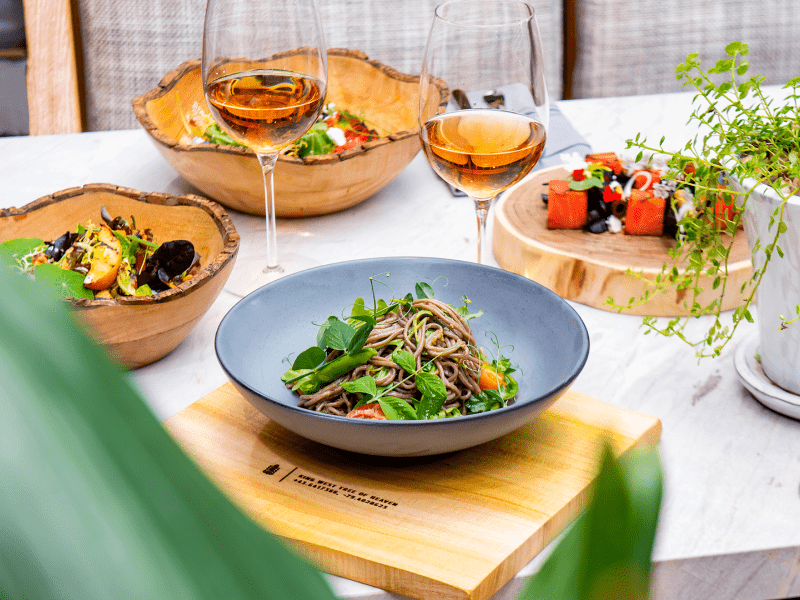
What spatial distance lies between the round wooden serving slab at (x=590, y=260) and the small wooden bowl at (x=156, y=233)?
0.40 m

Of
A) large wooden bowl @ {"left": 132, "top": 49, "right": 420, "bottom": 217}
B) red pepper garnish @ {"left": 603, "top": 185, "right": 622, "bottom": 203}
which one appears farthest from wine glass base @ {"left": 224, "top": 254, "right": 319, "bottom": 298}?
red pepper garnish @ {"left": 603, "top": 185, "right": 622, "bottom": 203}

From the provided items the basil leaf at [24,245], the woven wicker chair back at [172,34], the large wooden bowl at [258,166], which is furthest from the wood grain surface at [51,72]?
the basil leaf at [24,245]

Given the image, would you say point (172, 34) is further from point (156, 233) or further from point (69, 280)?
point (69, 280)

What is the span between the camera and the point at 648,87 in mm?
2744

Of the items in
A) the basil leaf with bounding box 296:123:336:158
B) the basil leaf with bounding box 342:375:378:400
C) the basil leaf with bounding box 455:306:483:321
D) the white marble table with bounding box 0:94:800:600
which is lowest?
the white marble table with bounding box 0:94:800:600

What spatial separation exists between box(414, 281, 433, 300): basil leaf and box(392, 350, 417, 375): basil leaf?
0.36 feet

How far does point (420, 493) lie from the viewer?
0.69 meters

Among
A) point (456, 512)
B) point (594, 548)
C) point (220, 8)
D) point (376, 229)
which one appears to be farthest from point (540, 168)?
point (594, 548)

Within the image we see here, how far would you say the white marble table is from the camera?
0.68 metres

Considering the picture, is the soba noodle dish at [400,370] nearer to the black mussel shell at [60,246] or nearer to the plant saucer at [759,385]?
the plant saucer at [759,385]

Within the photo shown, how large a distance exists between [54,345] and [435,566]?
0.59 metres

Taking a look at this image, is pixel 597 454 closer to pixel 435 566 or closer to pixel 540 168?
pixel 435 566

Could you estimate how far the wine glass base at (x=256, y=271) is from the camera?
110 cm

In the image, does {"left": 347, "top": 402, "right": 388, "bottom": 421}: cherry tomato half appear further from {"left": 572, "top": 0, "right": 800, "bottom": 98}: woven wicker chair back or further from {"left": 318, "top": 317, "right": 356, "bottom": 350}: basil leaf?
{"left": 572, "top": 0, "right": 800, "bottom": 98}: woven wicker chair back
